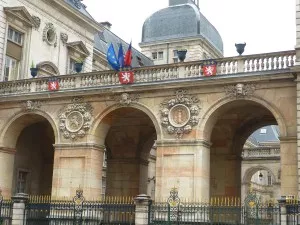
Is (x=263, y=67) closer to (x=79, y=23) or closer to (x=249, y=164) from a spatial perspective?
(x=79, y=23)


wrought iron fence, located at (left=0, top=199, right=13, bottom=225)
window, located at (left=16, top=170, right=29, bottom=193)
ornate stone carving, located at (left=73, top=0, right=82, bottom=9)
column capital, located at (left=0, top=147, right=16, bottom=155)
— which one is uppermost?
ornate stone carving, located at (left=73, top=0, right=82, bottom=9)

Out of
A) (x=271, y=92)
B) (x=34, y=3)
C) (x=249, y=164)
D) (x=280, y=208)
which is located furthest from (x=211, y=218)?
(x=249, y=164)

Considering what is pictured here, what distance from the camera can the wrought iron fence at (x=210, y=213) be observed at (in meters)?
18.9

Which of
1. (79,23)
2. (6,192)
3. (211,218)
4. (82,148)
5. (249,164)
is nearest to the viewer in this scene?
(211,218)

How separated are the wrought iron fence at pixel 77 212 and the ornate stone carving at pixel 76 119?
2.98 metres

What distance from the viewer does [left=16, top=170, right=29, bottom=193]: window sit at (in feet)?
97.9

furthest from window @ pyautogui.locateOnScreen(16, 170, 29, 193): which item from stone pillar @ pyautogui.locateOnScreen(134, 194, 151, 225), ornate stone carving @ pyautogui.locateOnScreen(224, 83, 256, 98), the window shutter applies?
ornate stone carving @ pyautogui.locateOnScreen(224, 83, 256, 98)

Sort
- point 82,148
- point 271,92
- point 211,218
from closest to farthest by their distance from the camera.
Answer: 1. point 211,218
2. point 271,92
3. point 82,148

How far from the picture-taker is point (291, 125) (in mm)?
21562

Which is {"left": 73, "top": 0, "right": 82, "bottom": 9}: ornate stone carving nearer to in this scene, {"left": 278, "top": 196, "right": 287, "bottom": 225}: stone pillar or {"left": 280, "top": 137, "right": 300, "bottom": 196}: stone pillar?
{"left": 280, "top": 137, "right": 300, "bottom": 196}: stone pillar

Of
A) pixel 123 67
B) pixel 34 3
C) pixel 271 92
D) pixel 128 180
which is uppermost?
pixel 34 3

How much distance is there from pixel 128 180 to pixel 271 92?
11236 mm

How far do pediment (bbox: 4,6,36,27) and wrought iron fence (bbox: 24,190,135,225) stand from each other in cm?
1173

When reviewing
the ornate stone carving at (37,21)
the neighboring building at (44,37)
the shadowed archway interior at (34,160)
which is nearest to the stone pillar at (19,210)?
the shadowed archway interior at (34,160)
